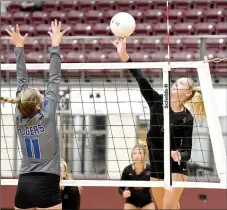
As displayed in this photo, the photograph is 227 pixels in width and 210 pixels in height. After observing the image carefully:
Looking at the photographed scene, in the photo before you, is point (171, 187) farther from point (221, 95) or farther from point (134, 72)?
point (221, 95)

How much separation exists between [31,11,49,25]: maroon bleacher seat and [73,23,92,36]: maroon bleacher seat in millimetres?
951

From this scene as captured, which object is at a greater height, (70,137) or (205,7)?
(205,7)

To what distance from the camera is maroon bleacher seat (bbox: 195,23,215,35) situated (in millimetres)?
13953

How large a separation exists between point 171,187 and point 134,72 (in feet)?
3.55

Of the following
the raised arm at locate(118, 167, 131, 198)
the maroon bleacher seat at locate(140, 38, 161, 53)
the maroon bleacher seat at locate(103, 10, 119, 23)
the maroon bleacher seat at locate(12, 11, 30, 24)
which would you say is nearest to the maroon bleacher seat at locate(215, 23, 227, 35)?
the maroon bleacher seat at locate(140, 38, 161, 53)

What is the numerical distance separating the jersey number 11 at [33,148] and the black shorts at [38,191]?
0.46ft

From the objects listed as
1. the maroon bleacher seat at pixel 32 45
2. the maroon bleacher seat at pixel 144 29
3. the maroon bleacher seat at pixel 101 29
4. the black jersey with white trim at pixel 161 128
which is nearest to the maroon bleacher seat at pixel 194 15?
the maroon bleacher seat at pixel 144 29

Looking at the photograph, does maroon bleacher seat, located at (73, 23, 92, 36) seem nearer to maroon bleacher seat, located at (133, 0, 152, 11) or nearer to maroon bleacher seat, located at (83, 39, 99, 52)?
maroon bleacher seat, located at (83, 39, 99, 52)

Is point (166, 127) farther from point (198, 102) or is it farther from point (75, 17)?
point (75, 17)

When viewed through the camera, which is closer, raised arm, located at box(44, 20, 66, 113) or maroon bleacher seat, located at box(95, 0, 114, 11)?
raised arm, located at box(44, 20, 66, 113)

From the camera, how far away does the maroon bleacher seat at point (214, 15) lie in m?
14.4

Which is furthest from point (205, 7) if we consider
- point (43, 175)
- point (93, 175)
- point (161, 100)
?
point (43, 175)

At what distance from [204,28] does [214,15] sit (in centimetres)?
60

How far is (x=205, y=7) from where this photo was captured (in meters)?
15.1
